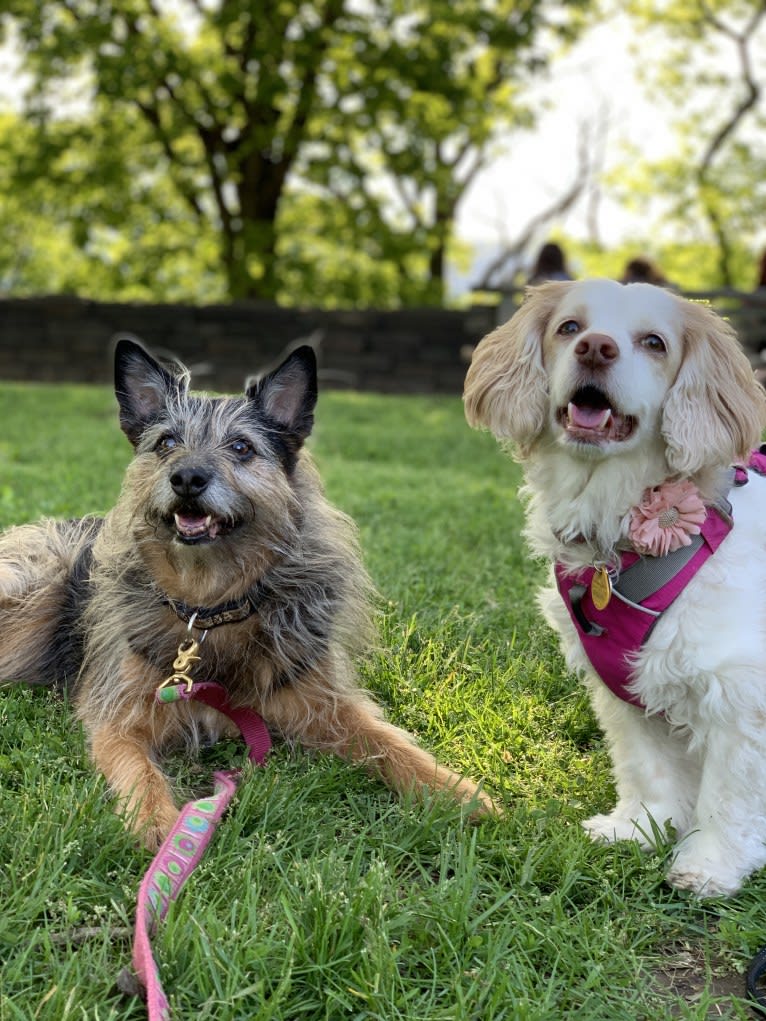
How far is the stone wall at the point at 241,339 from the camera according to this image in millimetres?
17875

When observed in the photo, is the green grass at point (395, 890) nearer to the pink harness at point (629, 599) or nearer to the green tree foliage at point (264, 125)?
the pink harness at point (629, 599)

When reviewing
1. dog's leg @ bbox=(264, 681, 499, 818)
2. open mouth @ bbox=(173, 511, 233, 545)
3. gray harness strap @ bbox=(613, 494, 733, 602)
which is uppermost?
gray harness strap @ bbox=(613, 494, 733, 602)

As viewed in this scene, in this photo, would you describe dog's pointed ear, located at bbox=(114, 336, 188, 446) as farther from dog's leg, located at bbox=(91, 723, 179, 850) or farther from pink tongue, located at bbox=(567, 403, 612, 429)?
pink tongue, located at bbox=(567, 403, 612, 429)

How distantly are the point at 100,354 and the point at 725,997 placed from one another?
720 inches

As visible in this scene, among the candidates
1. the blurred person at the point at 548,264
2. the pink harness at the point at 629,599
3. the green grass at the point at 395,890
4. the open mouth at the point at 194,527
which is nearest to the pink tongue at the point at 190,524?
the open mouth at the point at 194,527

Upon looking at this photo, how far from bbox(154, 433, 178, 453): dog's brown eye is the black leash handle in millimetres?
2345

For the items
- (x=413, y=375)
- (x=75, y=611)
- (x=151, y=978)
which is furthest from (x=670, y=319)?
(x=413, y=375)

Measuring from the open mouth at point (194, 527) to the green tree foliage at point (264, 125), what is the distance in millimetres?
17883

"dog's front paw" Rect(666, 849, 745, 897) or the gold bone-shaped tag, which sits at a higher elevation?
the gold bone-shaped tag

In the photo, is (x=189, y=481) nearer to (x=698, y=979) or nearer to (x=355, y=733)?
(x=355, y=733)

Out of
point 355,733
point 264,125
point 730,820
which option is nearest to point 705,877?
point 730,820

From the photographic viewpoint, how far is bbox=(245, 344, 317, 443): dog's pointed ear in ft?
11.7

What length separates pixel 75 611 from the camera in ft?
13.5

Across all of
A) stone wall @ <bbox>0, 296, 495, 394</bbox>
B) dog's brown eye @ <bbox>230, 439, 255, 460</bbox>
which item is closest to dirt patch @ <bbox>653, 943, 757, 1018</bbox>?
dog's brown eye @ <bbox>230, 439, 255, 460</bbox>
